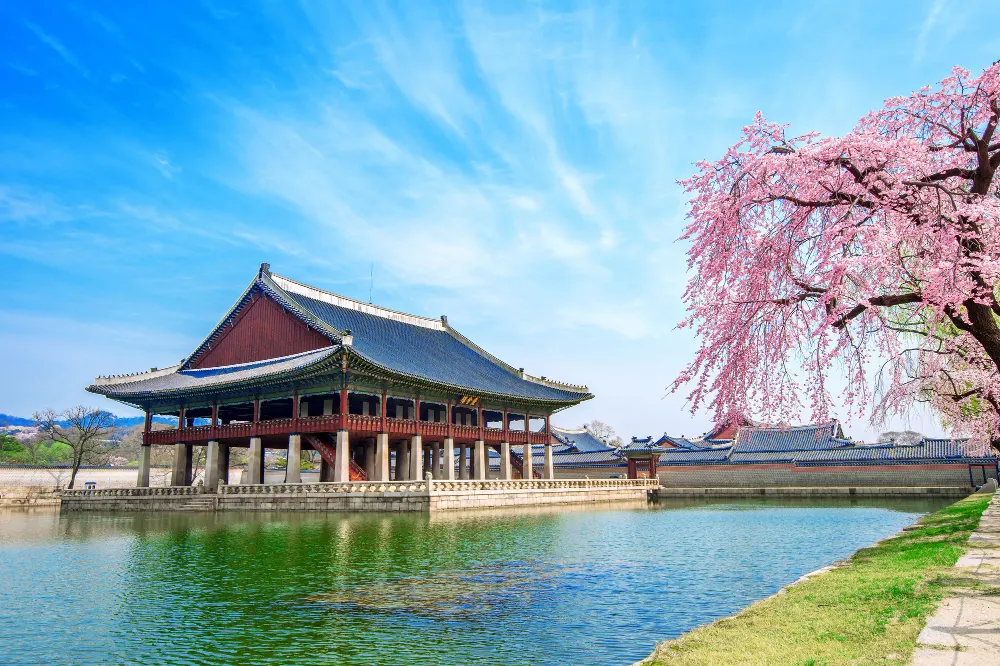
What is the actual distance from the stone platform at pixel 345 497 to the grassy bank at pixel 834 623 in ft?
85.2

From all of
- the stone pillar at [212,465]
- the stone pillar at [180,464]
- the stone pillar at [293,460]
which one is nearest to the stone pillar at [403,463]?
the stone pillar at [293,460]

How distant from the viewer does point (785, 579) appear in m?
14.7

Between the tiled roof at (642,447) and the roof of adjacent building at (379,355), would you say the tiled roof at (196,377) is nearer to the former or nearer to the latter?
the roof of adjacent building at (379,355)

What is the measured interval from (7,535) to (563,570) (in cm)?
2340

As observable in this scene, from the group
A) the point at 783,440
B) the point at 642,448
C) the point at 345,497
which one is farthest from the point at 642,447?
the point at 345,497

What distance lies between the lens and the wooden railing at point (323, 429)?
41.0 meters

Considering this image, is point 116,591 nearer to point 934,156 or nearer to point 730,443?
point 934,156

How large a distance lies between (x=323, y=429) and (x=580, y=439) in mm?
45071

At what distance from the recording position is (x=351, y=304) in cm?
5747

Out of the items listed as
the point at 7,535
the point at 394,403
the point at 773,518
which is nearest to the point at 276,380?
the point at 394,403

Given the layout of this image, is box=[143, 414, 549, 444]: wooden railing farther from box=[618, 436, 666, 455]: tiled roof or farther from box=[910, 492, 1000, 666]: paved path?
box=[910, 492, 1000, 666]: paved path

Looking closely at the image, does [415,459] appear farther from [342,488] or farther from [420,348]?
[420,348]

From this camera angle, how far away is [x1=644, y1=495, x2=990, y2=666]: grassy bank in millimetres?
6582

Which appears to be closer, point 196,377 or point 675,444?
point 196,377
